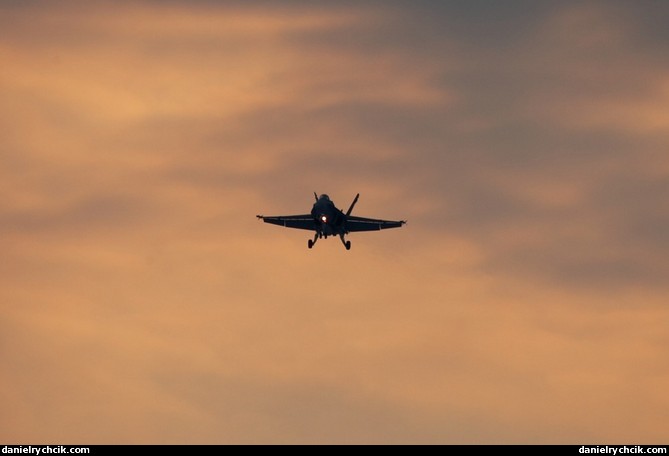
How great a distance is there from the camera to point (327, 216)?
157875 millimetres

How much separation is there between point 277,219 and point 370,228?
13404 millimetres

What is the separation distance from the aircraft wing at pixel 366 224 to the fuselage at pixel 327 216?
4684 mm

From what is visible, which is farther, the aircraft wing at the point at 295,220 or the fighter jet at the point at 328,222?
the aircraft wing at the point at 295,220

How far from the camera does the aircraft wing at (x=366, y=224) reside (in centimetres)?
16688

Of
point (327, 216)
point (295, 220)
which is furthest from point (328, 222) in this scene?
point (295, 220)

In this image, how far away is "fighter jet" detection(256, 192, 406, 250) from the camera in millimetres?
157875

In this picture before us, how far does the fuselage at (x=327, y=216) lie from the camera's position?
158 meters

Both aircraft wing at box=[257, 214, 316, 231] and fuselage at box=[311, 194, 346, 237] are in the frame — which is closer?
fuselage at box=[311, 194, 346, 237]

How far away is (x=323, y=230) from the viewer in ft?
526

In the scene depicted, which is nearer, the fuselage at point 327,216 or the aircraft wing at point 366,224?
the fuselage at point 327,216

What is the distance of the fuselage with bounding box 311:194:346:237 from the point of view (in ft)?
517
